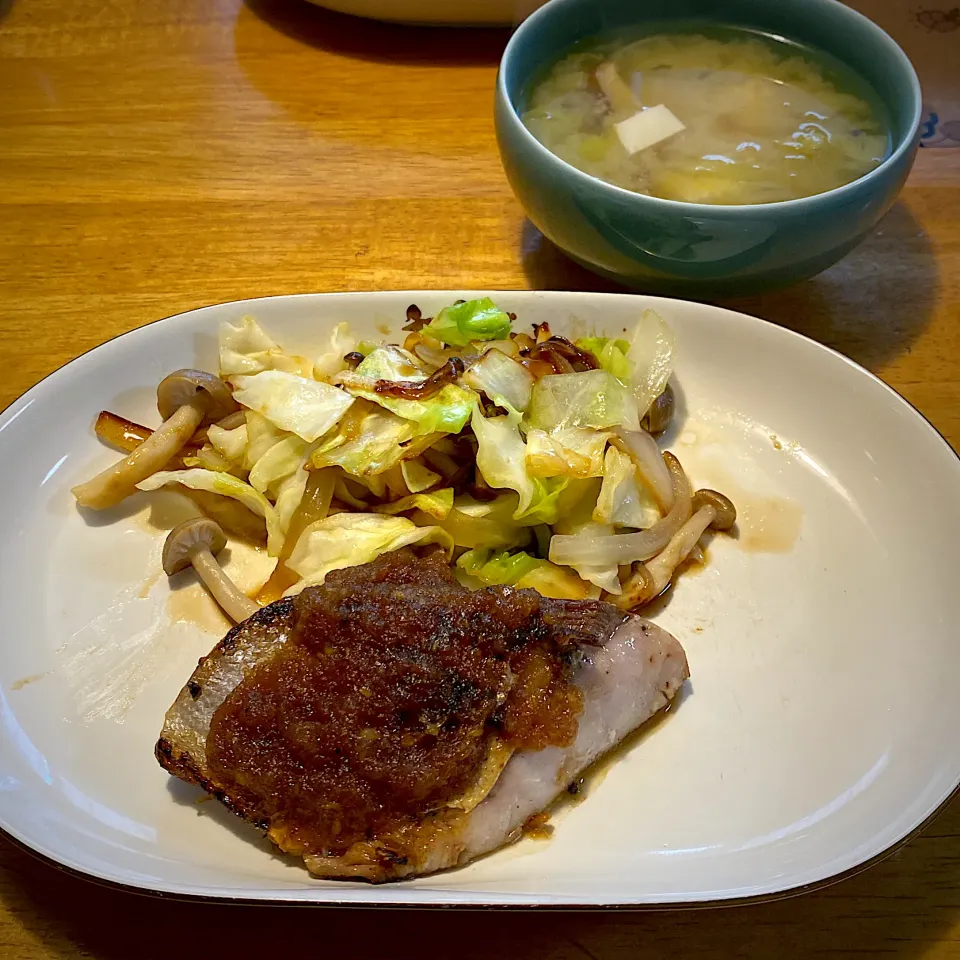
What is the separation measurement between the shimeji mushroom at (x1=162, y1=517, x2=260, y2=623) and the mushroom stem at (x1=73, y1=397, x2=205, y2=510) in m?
0.23

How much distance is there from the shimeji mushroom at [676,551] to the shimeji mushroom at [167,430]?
128 centimetres

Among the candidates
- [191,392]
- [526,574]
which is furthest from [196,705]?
[191,392]

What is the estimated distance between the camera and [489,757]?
1718 mm

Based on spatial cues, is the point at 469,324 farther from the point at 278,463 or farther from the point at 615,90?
the point at 615,90

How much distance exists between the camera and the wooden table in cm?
168

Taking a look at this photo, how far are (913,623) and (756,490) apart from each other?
1.75ft

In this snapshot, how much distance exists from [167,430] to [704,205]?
168 cm

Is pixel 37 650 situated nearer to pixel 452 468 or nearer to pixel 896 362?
pixel 452 468

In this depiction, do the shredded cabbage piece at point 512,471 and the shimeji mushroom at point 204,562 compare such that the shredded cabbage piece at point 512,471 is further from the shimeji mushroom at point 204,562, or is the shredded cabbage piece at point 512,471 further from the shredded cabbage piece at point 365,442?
the shimeji mushroom at point 204,562

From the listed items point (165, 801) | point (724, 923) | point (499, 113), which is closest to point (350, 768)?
point (165, 801)

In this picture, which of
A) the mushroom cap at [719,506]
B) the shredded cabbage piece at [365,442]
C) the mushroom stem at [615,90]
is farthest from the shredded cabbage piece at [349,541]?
the mushroom stem at [615,90]

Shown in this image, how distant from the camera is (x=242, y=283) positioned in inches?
122

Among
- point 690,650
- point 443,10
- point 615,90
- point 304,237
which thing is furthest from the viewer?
point 443,10

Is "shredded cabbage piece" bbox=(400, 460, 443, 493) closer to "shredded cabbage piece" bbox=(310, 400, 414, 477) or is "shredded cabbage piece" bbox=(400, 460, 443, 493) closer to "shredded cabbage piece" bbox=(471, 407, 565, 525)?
"shredded cabbage piece" bbox=(310, 400, 414, 477)
